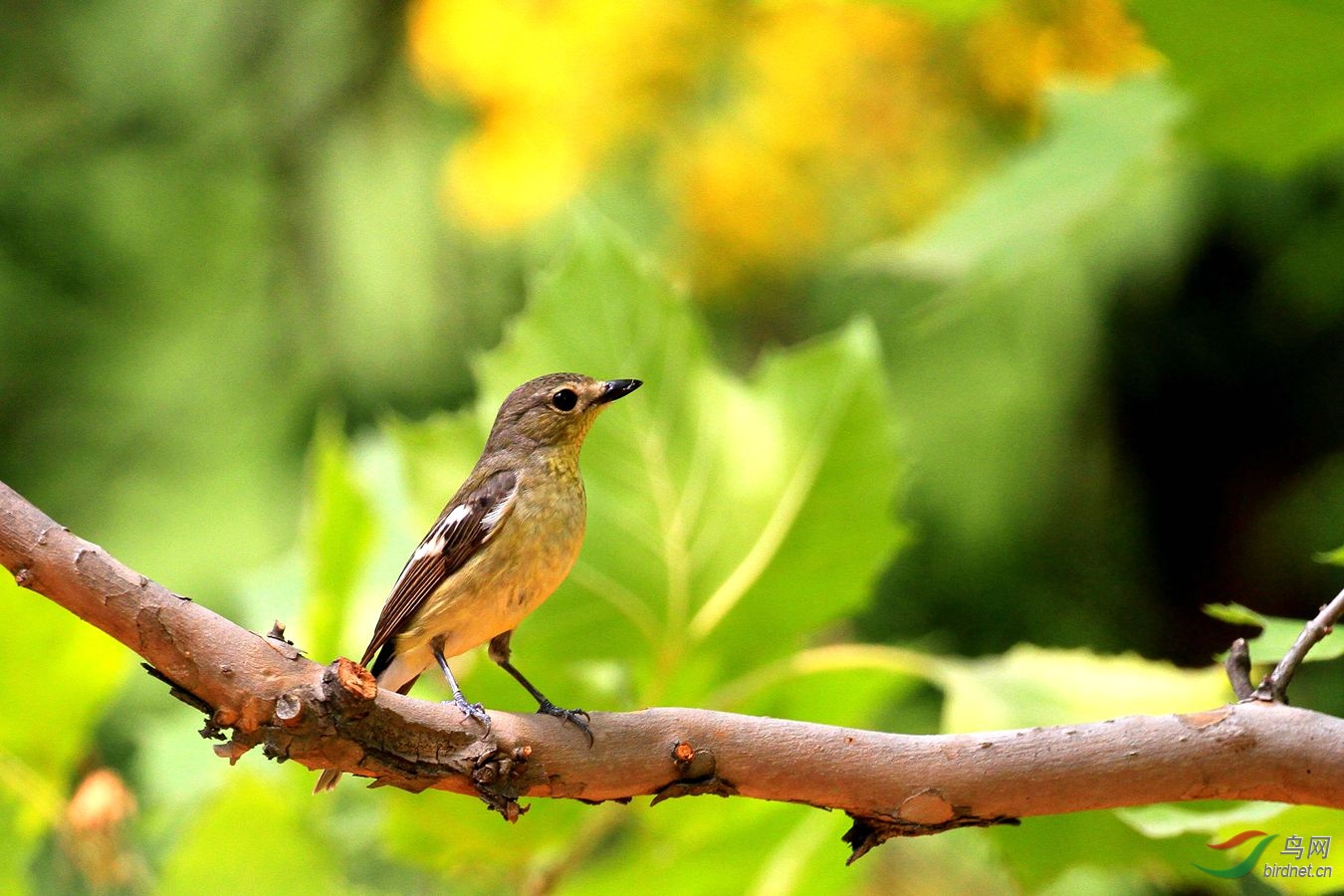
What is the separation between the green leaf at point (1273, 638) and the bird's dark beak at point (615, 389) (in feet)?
2.09

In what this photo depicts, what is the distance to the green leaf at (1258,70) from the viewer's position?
1.92 meters

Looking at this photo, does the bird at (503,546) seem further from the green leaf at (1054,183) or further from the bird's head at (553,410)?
the green leaf at (1054,183)

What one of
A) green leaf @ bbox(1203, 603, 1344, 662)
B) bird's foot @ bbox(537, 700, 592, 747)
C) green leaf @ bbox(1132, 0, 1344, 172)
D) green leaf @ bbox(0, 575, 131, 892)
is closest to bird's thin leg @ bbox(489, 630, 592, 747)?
bird's foot @ bbox(537, 700, 592, 747)

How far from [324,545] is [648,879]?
0.73 m

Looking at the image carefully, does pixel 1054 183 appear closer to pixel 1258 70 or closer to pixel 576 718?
pixel 1258 70

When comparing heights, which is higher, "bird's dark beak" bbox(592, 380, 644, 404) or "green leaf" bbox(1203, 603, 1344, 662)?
"bird's dark beak" bbox(592, 380, 644, 404)

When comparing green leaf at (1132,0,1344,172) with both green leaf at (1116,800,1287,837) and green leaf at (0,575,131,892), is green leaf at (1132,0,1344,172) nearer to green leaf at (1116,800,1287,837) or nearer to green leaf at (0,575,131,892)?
green leaf at (1116,800,1287,837)

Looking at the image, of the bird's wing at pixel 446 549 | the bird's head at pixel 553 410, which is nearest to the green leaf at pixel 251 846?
the bird's wing at pixel 446 549

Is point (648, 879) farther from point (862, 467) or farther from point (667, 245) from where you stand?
point (667, 245)

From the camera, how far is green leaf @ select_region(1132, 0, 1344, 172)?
75.4 inches

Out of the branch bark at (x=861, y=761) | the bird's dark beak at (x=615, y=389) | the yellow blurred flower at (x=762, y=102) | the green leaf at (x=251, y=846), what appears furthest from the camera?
the yellow blurred flower at (x=762, y=102)

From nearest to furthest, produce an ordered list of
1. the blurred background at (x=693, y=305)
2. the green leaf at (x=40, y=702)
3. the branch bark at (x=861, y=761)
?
1. the branch bark at (x=861, y=761)
2. the green leaf at (x=40, y=702)
3. the blurred background at (x=693, y=305)

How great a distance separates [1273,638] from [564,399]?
2.72ft

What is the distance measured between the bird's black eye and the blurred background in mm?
387
